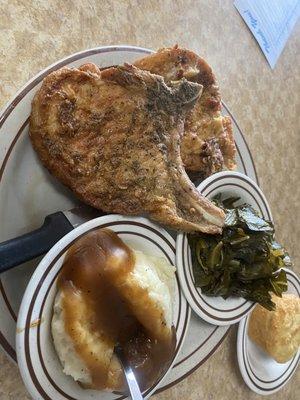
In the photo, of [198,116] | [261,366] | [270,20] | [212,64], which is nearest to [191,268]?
[198,116]

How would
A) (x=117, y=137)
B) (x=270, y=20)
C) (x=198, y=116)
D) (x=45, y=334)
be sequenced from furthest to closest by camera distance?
(x=270, y=20) < (x=198, y=116) < (x=117, y=137) < (x=45, y=334)

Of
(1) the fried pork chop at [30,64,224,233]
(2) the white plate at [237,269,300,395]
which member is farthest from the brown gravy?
(2) the white plate at [237,269,300,395]

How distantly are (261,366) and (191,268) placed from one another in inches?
27.3

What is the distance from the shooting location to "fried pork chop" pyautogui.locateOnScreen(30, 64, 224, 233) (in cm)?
112

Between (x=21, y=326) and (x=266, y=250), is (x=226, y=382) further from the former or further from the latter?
(x=21, y=326)

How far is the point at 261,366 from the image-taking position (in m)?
1.82

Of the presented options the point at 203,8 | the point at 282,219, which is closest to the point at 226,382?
the point at 282,219

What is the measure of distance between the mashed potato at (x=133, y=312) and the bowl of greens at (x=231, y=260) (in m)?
0.15

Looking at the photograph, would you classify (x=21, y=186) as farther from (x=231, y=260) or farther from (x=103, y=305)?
(x=231, y=260)

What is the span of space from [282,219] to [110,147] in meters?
1.24

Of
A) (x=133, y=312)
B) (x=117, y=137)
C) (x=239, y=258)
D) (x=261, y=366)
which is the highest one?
(x=117, y=137)

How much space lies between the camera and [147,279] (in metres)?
1.16

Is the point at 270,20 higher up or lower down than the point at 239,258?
higher up

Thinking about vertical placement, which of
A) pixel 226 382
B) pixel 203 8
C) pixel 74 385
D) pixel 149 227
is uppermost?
pixel 203 8
